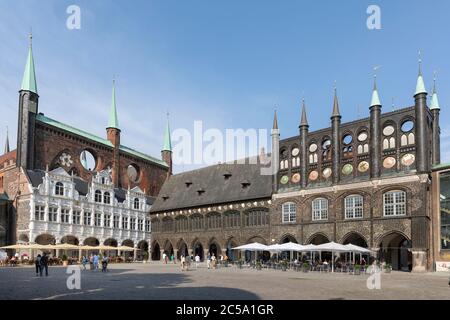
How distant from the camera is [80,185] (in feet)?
200

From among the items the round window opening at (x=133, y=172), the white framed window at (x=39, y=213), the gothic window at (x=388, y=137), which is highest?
the gothic window at (x=388, y=137)

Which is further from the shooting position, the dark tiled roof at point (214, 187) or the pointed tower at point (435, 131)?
the dark tiled roof at point (214, 187)

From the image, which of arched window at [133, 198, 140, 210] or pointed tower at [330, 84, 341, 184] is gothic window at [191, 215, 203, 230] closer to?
arched window at [133, 198, 140, 210]

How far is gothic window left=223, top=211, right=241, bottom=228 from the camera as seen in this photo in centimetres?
5716

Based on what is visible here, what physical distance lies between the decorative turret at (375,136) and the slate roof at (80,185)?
37.2 metres

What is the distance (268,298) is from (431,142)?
33574mm

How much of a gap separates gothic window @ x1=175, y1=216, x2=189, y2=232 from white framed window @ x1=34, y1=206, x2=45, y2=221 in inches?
767

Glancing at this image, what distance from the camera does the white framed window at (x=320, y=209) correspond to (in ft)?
156

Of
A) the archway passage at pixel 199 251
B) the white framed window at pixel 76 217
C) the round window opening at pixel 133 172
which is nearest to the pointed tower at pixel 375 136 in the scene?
the archway passage at pixel 199 251

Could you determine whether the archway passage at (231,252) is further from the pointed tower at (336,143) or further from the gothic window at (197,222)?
the pointed tower at (336,143)

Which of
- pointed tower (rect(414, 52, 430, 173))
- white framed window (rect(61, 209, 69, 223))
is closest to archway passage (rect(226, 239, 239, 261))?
white framed window (rect(61, 209, 69, 223))

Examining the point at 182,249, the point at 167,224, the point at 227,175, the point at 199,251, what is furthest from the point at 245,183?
the point at 182,249

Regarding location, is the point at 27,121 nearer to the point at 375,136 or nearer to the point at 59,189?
the point at 59,189

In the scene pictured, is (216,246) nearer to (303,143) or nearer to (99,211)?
(99,211)
